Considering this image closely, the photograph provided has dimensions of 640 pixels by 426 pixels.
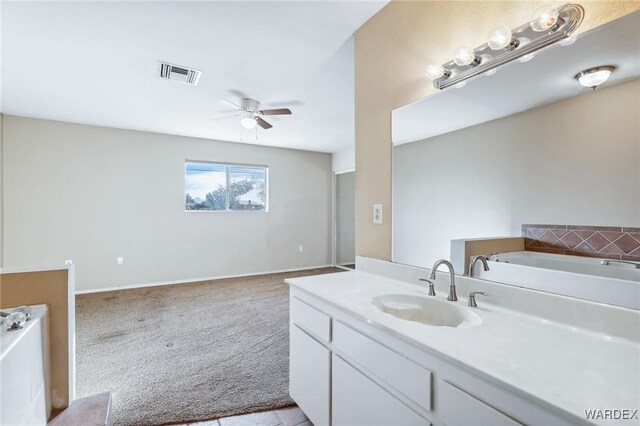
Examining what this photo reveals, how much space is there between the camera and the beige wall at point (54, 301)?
4.67 ft

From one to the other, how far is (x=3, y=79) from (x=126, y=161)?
1.86 meters

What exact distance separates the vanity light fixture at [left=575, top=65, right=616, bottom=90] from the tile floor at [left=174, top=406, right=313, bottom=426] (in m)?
2.17

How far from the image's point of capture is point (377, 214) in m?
2.03

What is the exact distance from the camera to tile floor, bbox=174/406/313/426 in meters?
1.78

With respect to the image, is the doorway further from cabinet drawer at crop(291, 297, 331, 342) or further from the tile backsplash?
the tile backsplash

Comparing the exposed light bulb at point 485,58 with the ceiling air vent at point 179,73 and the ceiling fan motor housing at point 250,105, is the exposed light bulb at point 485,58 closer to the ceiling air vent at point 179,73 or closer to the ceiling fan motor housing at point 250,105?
the ceiling air vent at point 179,73

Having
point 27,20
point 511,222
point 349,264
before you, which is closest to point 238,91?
point 27,20

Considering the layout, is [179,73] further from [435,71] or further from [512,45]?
[512,45]

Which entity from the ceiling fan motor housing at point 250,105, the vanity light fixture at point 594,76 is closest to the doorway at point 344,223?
the ceiling fan motor housing at point 250,105

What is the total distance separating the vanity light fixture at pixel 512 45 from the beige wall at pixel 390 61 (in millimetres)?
60

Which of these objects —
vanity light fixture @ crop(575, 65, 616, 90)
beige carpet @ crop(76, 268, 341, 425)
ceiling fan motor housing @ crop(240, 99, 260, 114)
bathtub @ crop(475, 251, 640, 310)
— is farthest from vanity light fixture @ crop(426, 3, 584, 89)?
ceiling fan motor housing @ crop(240, 99, 260, 114)

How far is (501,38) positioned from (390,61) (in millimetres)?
771

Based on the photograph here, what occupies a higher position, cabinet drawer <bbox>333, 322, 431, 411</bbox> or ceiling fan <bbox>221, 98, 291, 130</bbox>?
ceiling fan <bbox>221, 98, 291, 130</bbox>

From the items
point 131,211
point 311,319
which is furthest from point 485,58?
point 131,211
